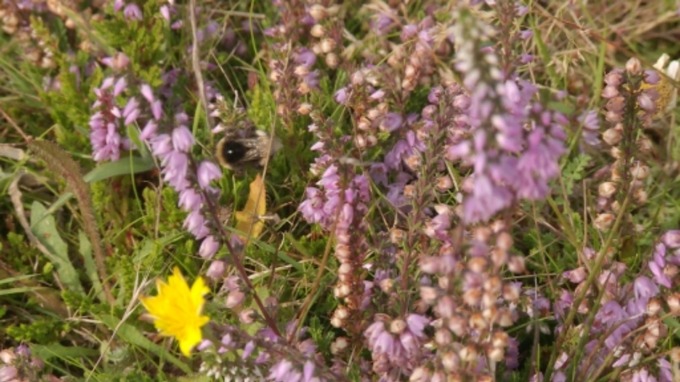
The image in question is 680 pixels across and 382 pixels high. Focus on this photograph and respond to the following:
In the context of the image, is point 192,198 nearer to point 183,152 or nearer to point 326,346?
point 183,152

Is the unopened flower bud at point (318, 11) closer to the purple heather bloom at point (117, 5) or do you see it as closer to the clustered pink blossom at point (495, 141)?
the purple heather bloom at point (117, 5)

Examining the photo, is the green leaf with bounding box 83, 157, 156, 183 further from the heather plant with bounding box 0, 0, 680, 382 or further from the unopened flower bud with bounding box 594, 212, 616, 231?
the unopened flower bud with bounding box 594, 212, 616, 231

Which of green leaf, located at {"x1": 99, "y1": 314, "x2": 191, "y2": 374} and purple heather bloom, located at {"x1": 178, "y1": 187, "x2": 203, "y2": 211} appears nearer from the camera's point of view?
purple heather bloom, located at {"x1": 178, "y1": 187, "x2": 203, "y2": 211}

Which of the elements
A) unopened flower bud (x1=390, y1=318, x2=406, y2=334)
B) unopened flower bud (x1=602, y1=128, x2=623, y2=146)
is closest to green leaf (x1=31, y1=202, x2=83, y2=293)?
unopened flower bud (x1=390, y1=318, x2=406, y2=334)

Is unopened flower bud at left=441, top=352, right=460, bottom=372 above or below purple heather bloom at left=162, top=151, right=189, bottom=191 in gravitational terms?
below

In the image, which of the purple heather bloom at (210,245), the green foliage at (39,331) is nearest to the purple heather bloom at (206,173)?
the purple heather bloom at (210,245)

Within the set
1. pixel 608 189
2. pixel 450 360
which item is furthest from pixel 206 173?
pixel 608 189
